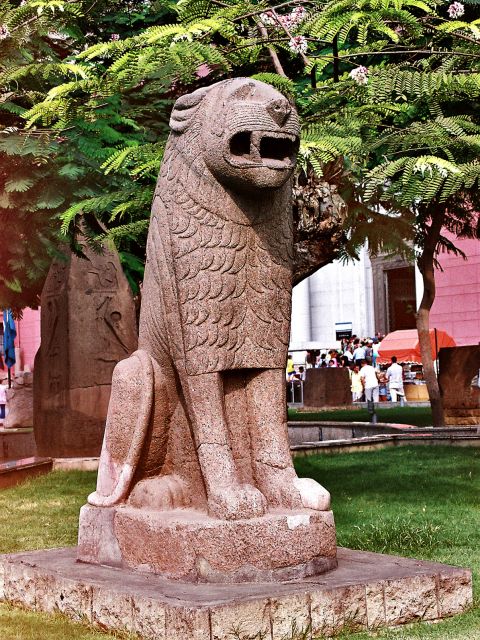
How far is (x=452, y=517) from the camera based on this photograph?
8.80m

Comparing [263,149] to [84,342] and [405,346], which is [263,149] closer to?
[84,342]

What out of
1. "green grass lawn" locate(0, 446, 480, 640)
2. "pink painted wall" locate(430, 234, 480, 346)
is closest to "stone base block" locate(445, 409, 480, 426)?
"green grass lawn" locate(0, 446, 480, 640)

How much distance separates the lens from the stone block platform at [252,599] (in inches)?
185

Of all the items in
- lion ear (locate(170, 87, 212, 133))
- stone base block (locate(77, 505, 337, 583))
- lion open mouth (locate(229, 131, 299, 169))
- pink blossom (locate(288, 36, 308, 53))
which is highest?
pink blossom (locate(288, 36, 308, 53))

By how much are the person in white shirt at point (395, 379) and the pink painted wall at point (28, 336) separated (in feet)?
69.3

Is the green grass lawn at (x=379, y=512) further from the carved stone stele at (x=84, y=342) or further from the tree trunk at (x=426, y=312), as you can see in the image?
the tree trunk at (x=426, y=312)

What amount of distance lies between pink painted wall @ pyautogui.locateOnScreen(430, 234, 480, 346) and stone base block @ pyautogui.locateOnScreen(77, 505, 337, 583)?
2839 cm

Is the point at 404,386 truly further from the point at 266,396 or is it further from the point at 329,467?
the point at 266,396

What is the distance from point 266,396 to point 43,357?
938 centimetres

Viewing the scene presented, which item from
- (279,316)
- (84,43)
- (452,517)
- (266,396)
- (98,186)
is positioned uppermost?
(84,43)

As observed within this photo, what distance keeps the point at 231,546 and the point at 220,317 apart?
116 cm

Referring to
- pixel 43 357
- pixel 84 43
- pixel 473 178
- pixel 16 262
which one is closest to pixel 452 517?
pixel 473 178

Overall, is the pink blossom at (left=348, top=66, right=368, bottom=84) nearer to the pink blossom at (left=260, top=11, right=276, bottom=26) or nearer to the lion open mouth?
the pink blossom at (left=260, top=11, right=276, bottom=26)

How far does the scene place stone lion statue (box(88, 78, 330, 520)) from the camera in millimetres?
5473
